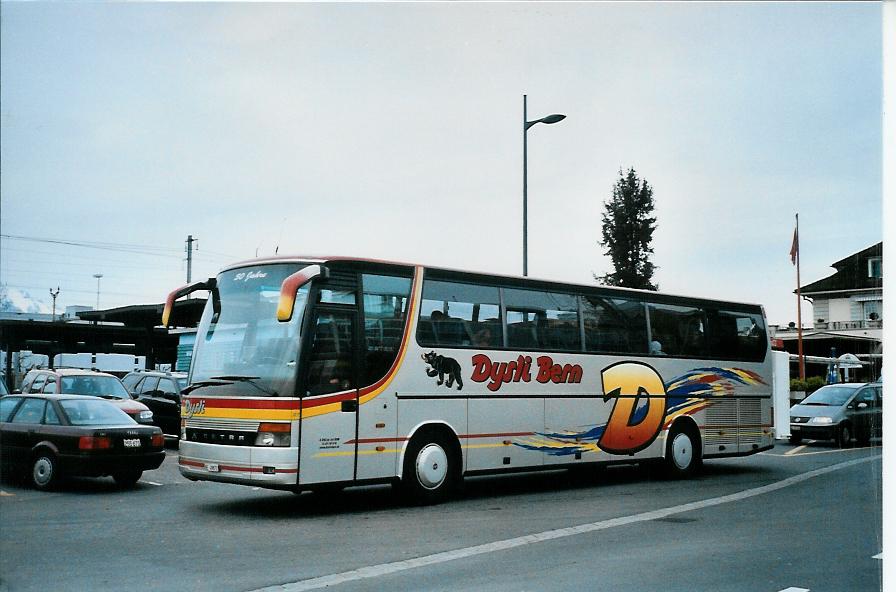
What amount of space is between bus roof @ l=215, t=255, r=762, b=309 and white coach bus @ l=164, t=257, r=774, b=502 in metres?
0.04

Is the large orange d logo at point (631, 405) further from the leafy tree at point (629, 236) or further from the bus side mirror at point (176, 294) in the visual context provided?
the bus side mirror at point (176, 294)

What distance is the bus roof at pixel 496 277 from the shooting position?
1163 centimetres

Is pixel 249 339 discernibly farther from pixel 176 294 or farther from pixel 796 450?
pixel 796 450

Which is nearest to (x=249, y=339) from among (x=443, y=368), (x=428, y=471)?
(x=443, y=368)

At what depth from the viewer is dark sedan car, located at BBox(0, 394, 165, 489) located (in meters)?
12.7

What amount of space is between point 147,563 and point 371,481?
3867 millimetres

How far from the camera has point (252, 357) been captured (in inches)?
441

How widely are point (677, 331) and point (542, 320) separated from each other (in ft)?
12.1

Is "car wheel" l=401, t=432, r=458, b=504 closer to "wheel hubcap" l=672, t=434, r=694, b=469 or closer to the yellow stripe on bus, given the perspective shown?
the yellow stripe on bus

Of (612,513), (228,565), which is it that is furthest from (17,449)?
(612,513)

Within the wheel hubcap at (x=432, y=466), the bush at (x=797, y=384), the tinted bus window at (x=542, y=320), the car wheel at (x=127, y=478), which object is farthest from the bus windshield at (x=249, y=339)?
the bush at (x=797, y=384)

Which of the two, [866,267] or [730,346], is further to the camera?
[730,346]

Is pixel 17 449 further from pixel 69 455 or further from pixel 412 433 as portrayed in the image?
pixel 412 433

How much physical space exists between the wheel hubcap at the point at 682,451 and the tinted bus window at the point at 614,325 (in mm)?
1927
